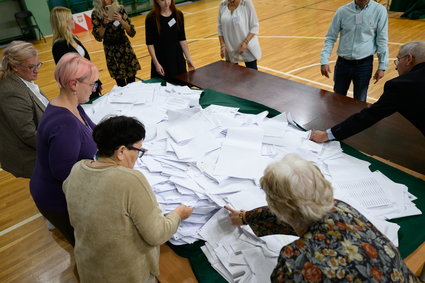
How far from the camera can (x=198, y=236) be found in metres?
1.37

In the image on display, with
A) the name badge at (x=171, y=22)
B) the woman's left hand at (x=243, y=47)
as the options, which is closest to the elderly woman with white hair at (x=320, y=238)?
the name badge at (x=171, y=22)

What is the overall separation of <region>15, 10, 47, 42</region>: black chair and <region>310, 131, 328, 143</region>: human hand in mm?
8279

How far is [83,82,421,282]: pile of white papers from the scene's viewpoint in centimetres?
130

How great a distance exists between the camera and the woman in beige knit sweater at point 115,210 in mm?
1068

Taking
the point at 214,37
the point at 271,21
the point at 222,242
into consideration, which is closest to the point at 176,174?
the point at 222,242

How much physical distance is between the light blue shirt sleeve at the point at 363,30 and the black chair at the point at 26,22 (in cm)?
778

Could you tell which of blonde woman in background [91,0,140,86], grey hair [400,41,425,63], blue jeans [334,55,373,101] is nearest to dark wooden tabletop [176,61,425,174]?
grey hair [400,41,425,63]

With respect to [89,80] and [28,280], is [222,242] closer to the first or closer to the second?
[89,80]

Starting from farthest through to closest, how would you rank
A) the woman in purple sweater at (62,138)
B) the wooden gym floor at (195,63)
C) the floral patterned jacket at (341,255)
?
1. the wooden gym floor at (195,63)
2. the woman in purple sweater at (62,138)
3. the floral patterned jacket at (341,255)

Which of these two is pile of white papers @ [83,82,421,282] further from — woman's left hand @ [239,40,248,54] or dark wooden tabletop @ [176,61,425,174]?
woman's left hand @ [239,40,248,54]

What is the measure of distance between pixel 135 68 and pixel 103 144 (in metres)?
2.68

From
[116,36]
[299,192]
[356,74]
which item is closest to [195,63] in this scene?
[116,36]

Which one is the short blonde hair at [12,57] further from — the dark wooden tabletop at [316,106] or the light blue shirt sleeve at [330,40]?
the light blue shirt sleeve at [330,40]

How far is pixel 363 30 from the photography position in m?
2.62
